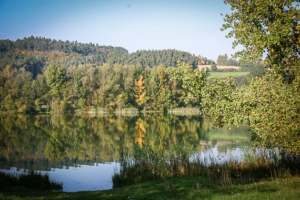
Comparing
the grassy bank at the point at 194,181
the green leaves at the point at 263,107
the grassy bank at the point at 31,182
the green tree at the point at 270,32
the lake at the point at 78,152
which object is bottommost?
the lake at the point at 78,152

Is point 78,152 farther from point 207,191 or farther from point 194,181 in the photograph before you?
point 207,191

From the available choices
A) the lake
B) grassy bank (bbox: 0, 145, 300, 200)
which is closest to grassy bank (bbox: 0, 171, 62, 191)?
grassy bank (bbox: 0, 145, 300, 200)

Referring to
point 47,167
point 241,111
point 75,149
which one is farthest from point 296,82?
point 75,149

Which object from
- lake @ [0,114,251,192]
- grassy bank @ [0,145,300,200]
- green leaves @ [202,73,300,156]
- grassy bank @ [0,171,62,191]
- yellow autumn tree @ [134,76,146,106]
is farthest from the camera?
yellow autumn tree @ [134,76,146,106]

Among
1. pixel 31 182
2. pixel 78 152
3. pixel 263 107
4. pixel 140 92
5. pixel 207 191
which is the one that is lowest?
pixel 78 152

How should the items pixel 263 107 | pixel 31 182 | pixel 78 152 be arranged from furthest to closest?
pixel 78 152 → pixel 31 182 → pixel 263 107

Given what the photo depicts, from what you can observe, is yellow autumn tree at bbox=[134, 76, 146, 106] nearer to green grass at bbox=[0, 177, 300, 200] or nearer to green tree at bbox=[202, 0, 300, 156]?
green tree at bbox=[202, 0, 300, 156]

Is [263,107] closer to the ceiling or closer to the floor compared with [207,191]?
closer to the ceiling

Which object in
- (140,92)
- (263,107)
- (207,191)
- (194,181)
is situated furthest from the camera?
(140,92)

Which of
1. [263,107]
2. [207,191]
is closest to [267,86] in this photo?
[263,107]

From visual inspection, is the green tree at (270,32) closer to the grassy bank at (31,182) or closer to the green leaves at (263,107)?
the green leaves at (263,107)

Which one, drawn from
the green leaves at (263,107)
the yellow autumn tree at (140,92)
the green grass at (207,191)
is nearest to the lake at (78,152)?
the green leaves at (263,107)

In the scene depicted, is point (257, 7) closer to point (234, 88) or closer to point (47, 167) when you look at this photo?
point (234, 88)

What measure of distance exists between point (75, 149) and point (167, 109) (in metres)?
64.5
